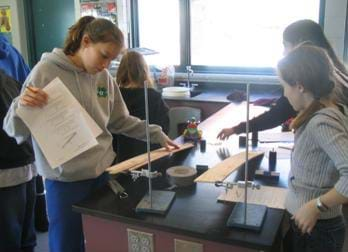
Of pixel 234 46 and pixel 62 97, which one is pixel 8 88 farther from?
pixel 234 46

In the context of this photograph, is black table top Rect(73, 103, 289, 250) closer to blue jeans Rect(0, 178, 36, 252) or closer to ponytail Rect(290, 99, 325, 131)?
ponytail Rect(290, 99, 325, 131)

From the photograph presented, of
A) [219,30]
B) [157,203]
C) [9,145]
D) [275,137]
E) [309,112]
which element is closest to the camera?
[309,112]

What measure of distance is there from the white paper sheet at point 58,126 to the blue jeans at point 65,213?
18 cm

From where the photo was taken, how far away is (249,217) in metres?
1.17

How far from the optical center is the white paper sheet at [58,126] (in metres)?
1.34

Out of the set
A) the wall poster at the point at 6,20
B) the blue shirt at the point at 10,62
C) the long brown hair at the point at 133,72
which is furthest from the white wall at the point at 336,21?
the wall poster at the point at 6,20

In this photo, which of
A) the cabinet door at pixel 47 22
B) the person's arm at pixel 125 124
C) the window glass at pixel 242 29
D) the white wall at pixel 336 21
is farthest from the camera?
the cabinet door at pixel 47 22

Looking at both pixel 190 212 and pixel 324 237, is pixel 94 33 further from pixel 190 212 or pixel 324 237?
pixel 324 237

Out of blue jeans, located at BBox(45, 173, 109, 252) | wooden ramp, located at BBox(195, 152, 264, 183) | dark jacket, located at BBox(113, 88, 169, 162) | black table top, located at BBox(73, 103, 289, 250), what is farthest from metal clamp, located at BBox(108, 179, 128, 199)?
dark jacket, located at BBox(113, 88, 169, 162)

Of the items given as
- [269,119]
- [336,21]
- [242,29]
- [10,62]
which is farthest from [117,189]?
[242,29]

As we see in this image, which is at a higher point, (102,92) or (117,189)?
(102,92)

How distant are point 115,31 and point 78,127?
1.24ft

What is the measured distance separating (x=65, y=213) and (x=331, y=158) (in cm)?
97

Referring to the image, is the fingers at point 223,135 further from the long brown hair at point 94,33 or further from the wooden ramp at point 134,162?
the long brown hair at point 94,33
